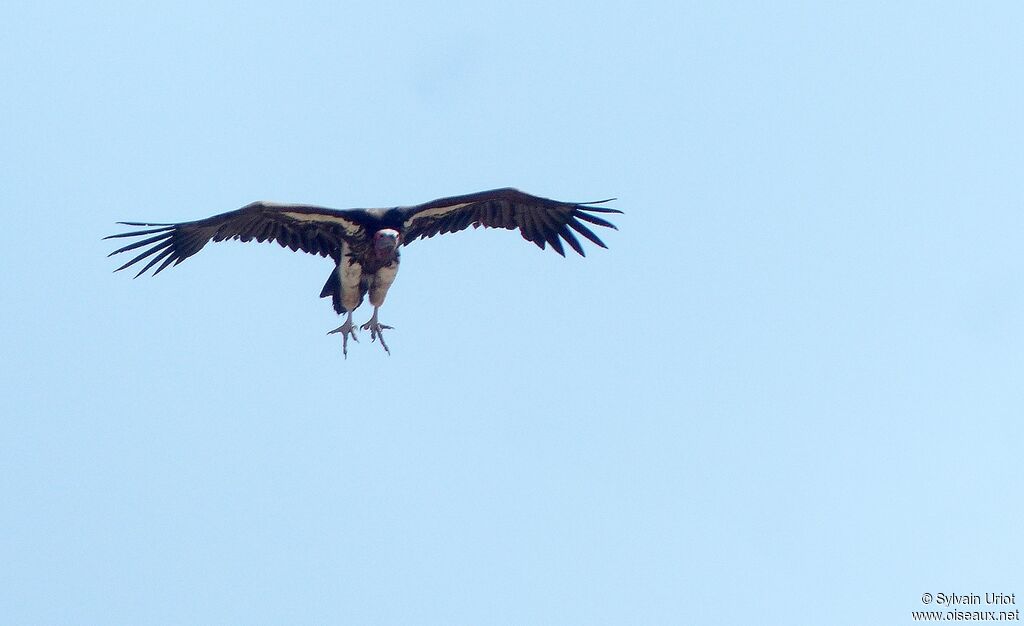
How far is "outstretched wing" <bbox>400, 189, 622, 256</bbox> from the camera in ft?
72.2

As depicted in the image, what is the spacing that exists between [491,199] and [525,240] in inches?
38.1

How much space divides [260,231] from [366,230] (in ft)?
5.57

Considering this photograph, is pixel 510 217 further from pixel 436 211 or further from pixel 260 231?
pixel 260 231

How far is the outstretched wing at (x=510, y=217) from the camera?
22.0 metres

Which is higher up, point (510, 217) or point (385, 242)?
point (510, 217)

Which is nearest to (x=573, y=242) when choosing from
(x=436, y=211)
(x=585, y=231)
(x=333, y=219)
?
(x=585, y=231)

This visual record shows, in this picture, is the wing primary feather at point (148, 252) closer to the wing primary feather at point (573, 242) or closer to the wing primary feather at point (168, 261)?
the wing primary feather at point (168, 261)

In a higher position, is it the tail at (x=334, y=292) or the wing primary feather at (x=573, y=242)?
the wing primary feather at (x=573, y=242)

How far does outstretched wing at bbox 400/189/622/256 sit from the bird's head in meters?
0.62

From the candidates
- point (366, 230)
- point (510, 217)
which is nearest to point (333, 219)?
point (366, 230)

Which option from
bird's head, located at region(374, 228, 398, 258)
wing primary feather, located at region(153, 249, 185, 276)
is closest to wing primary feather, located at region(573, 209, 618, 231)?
bird's head, located at region(374, 228, 398, 258)

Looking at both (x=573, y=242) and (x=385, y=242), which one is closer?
(x=385, y=242)

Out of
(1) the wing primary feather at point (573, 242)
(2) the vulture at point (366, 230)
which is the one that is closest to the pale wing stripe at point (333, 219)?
(2) the vulture at point (366, 230)

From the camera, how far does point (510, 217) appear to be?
22.6m
